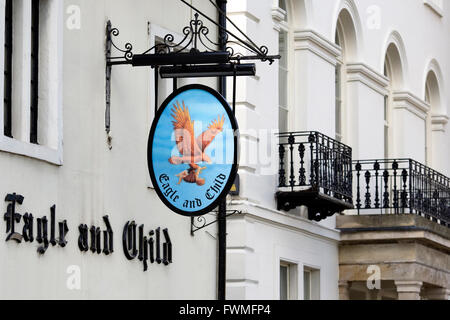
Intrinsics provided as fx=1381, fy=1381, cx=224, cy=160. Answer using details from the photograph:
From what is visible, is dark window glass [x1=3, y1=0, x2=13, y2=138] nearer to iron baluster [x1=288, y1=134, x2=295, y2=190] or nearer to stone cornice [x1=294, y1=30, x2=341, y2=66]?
iron baluster [x1=288, y1=134, x2=295, y2=190]

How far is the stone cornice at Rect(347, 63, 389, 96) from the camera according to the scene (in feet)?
80.9

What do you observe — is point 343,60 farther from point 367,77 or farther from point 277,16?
point 277,16

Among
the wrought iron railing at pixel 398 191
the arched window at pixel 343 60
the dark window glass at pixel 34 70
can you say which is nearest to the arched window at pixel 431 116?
the wrought iron railing at pixel 398 191

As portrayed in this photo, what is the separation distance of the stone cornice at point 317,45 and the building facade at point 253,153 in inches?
1.1

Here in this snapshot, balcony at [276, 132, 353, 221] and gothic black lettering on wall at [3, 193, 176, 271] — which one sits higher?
balcony at [276, 132, 353, 221]

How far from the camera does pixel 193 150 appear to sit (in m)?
15.1

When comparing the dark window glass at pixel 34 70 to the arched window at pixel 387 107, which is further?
the arched window at pixel 387 107

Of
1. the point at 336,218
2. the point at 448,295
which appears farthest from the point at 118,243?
the point at 448,295

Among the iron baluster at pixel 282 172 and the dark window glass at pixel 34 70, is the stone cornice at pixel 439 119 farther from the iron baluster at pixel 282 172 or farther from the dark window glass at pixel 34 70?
the dark window glass at pixel 34 70

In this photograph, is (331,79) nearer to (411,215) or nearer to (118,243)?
(411,215)

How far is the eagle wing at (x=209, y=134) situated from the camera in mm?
14931

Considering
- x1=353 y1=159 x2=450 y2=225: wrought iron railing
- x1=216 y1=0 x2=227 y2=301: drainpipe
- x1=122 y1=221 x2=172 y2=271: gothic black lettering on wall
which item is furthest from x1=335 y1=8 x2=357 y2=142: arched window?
x1=122 y1=221 x2=172 y2=271: gothic black lettering on wall

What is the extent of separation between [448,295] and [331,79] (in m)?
4.93

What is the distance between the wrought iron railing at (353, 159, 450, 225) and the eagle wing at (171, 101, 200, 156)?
28.2ft
